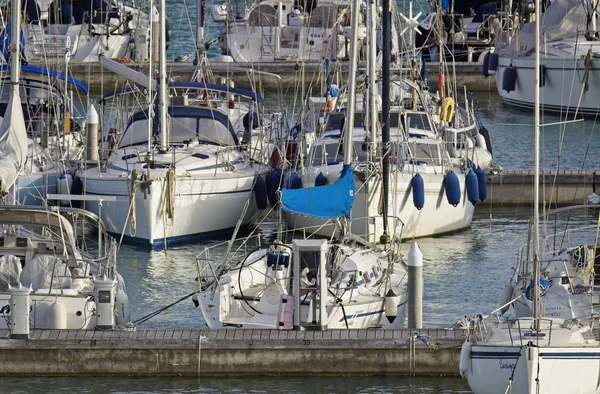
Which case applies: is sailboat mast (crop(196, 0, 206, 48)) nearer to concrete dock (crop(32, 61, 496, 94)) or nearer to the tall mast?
concrete dock (crop(32, 61, 496, 94))

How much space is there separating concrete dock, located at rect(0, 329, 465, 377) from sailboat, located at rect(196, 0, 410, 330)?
52cm

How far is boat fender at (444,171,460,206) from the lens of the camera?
1243 inches

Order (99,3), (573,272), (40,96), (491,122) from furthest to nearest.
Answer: (99,3) → (491,122) → (40,96) → (573,272)

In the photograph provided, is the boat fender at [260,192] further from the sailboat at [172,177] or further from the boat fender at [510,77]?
the boat fender at [510,77]

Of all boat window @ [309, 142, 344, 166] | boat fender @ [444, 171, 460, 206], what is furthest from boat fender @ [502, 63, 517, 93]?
boat fender @ [444, 171, 460, 206]

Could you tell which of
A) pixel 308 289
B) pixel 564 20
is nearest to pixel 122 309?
pixel 308 289

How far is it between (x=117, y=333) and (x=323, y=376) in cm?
258

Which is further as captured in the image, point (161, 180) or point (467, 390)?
point (161, 180)

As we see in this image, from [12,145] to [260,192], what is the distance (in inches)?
247

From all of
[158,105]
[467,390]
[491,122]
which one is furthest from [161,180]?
[491,122]

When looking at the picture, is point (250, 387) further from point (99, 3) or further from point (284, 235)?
point (99, 3)

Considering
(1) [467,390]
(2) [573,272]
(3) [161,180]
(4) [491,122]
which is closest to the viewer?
(1) [467,390]

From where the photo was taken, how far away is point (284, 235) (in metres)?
31.9

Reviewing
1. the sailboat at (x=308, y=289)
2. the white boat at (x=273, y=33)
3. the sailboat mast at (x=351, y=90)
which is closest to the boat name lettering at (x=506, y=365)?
the sailboat at (x=308, y=289)
